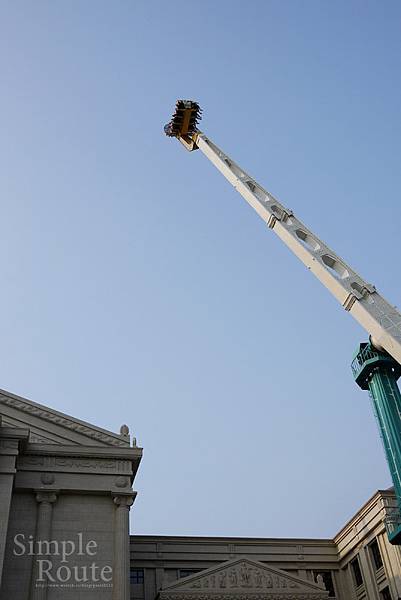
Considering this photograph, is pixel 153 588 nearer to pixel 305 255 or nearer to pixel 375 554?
pixel 375 554

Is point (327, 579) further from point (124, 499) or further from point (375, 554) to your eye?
point (124, 499)

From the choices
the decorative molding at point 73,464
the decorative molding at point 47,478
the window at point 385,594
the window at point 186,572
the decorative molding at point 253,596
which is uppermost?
the decorative molding at point 73,464

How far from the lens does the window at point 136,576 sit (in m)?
34.2

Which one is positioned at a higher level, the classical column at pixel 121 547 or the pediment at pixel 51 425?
the pediment at pixel 51 425

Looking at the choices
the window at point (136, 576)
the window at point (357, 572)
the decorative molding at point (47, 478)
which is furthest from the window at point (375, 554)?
the decorative molding at point (47, 478)

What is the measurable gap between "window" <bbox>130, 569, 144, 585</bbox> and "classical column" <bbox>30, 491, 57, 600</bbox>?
364 inches

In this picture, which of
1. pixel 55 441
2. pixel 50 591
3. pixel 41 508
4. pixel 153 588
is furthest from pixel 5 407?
pixel 153 588

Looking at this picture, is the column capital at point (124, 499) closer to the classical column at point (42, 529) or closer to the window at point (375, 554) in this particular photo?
the classical column at point (42, 529)

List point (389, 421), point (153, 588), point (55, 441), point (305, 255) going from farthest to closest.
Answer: point (153, 588) → point (389, 421) → point (55, 441) → point (305, 255)

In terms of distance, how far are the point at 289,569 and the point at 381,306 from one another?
24.2m

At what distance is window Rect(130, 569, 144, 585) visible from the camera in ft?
112

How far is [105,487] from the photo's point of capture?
2812cm

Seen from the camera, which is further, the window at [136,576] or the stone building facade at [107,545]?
the window at [136,576]

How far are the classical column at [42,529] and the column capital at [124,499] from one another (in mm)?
2502
